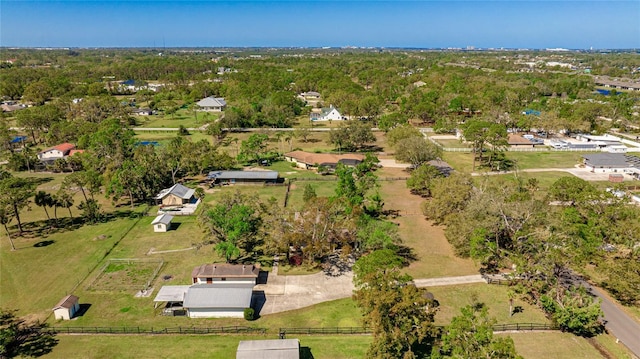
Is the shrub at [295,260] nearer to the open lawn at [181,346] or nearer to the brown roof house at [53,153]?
the open lawn at [181,346]

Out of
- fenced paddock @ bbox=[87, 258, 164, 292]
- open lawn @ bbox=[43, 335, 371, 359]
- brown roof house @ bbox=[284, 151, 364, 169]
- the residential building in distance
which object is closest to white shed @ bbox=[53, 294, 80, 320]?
open lawn @ bbox=[43, 335, 371, 359]

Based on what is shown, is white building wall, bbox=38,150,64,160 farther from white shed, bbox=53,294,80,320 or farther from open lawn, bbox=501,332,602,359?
open lawn, bbox=501,332,602,359

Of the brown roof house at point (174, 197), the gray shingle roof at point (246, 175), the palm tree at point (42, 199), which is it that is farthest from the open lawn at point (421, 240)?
the palm tree at point (42, 199)

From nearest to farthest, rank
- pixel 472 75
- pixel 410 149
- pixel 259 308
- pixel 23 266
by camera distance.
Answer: pixel 259 308
pixel 23 266
pixel 410 149
pixel 472 75

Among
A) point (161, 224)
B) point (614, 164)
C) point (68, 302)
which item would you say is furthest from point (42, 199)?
point (614, 164)

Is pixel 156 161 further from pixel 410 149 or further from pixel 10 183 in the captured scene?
pixel 410 149

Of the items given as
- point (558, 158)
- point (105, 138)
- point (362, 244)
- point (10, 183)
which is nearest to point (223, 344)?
point (362, 244)
